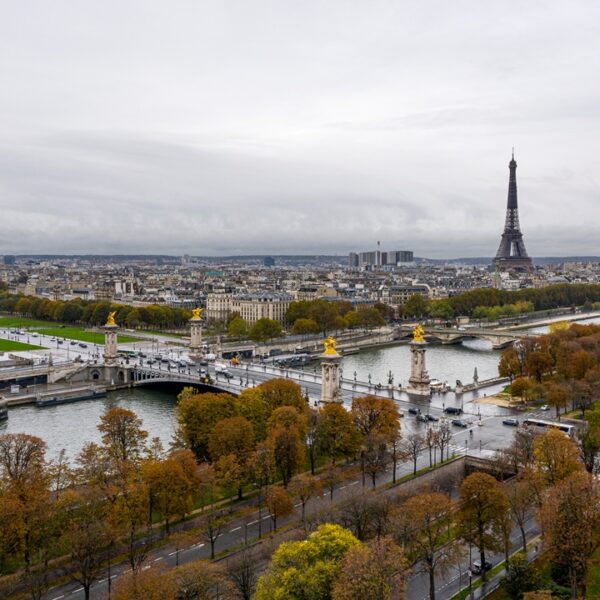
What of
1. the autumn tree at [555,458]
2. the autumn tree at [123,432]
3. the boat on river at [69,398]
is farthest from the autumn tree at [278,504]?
the boat on river at [69,398]

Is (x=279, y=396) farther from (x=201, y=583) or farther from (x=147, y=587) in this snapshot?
(x=147, y=587)

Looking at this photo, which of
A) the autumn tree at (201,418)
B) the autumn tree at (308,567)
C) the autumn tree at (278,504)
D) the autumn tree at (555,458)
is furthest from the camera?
the autumn tree at (201,418)

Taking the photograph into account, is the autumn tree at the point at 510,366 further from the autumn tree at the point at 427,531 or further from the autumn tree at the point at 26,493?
the autumn tree at the point at 26,493

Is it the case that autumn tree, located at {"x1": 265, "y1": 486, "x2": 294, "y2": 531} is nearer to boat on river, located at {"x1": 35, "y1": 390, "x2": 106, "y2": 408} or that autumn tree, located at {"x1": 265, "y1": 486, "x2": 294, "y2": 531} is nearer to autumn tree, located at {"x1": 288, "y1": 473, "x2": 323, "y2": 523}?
autumn tree, located at {"x1": 288, "y1": 473, "x2": 323, "y2": 523}

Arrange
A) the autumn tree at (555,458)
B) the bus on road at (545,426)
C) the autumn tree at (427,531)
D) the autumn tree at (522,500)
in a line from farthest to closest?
1. the bus on road at (545,426)
2. the autumn tree at (555,458)
3. the autumn tree at (522,500)
4. the autumn tree at (427,531)

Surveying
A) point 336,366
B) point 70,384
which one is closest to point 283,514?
point 336,366

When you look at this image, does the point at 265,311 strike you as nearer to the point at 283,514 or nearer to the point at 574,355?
the point at 574,355

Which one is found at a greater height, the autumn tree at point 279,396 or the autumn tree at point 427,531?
the autumn tree at point 279,396
